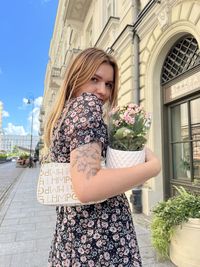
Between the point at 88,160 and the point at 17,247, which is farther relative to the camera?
the point at 17,247

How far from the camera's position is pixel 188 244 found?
10.6ft

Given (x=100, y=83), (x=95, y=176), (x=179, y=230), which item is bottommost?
(x=179, y=230)

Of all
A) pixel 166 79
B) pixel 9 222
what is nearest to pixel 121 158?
pixel 166 79

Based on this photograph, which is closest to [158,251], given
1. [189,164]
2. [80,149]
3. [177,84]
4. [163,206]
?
[163,206]

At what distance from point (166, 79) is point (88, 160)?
5932mm

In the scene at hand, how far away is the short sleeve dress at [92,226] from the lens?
44.9 inches

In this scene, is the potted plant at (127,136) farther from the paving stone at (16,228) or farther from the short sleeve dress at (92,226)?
the paving stone at (16,228)

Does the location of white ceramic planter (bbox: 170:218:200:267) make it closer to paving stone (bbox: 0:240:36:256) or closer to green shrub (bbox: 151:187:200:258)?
green shrub (bbox: 151:187:200:258)

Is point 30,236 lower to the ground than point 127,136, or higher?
lower

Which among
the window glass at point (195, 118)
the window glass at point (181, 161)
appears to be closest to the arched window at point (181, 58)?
the window glass at point (195, 118)

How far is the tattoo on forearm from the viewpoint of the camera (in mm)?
1031

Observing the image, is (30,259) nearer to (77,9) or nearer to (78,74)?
(78,74)

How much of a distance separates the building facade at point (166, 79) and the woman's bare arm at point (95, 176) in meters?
4.55

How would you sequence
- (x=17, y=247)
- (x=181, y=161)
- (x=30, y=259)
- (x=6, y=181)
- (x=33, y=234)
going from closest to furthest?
(x=30, y=259) → (x=17, y=247) → (x=33, y=234) → (x=181, y=161) → (x=6, y=181)
